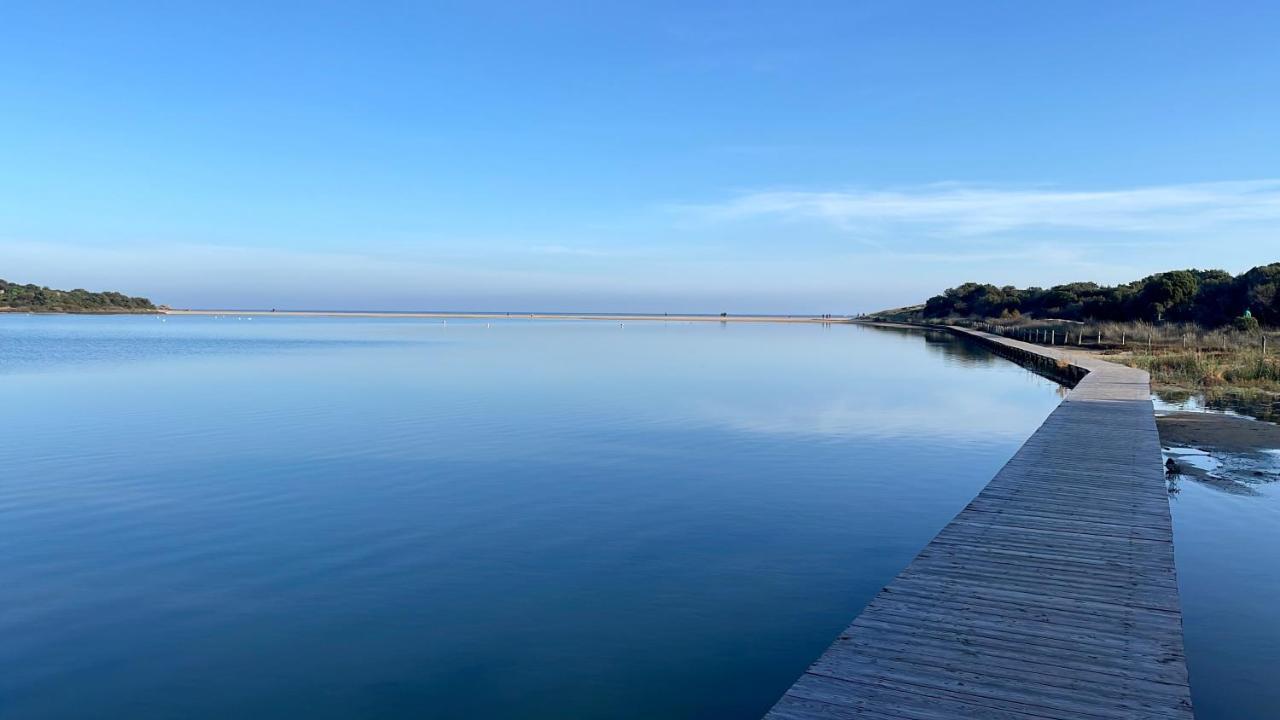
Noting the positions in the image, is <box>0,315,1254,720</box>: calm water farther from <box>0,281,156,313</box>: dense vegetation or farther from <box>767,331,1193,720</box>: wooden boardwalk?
<box>0,281,156,313</box>: dense vegetation

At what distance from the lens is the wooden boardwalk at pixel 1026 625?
4.50 meters

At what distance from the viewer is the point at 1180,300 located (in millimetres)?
45625

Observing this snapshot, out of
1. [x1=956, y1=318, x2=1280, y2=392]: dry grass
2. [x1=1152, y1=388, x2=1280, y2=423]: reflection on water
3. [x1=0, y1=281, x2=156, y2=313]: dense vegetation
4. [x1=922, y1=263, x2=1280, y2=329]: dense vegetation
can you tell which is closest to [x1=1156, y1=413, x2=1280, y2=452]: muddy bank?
[x1=1152, y1=388, x2=1280, y2=423]: reflection on water

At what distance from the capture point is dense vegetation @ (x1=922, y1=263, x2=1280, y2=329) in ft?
127

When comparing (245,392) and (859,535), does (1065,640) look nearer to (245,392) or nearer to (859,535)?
(859,535)

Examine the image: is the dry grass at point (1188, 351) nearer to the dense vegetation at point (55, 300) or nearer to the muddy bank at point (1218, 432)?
the muddy bank at point (1218, 432)

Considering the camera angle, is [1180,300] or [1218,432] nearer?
[1218,432]

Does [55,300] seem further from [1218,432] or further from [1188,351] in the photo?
[1218,432]

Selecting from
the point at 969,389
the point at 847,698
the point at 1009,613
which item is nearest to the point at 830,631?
the point at 1009,613

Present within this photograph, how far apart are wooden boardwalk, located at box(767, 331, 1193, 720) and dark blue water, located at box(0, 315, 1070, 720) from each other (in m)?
1.23

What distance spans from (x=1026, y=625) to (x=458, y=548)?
6260 millimetres

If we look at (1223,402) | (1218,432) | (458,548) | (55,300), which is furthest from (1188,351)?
(55,300)

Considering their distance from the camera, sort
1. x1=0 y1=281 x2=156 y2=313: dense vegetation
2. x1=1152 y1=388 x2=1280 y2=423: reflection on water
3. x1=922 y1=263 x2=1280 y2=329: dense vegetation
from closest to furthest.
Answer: x1=1152 y1=388 x2=1280 y2=423: reflection on water, x1=922 y1=263 x2=1280 y2=329: dense vegetation, x1=0 y1=281 x2=156 y2=313: dense vegetation

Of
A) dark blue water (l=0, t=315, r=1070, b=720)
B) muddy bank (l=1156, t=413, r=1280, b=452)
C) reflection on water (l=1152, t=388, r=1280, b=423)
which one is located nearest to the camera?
dark blue water (l=0, t=315, r=1070, b=720)
